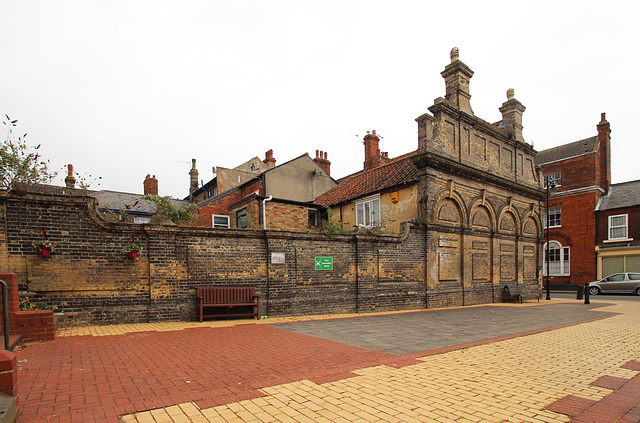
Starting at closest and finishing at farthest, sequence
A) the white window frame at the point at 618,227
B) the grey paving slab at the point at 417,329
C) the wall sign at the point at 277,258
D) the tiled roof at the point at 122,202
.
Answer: the grey paving slab at the point at 417,329, the wall sign at the point at 277,258, the tiled roof at the point at 122,202, the white window frame at the point at 618,227

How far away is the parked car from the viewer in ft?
73.0

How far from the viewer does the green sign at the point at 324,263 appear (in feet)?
38.3

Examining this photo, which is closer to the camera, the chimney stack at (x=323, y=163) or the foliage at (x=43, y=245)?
the foliage at (x=43, y=245)

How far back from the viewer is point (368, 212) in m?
17.8

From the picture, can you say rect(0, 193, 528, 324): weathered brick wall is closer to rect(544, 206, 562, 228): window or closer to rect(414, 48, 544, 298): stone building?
rect(414, 48, 544, 298): stone building

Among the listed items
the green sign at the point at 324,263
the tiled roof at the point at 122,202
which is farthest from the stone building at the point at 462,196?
the tiled roof at the point at 122,202

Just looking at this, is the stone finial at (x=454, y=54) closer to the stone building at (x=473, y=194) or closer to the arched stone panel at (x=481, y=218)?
the stone building at (x=473, y=194)

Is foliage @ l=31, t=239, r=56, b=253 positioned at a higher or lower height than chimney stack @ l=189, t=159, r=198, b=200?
lower

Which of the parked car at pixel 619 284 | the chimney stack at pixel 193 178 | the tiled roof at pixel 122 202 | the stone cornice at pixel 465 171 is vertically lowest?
the parked car at pixel 619 284

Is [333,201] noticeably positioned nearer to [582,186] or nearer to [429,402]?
[429,402]

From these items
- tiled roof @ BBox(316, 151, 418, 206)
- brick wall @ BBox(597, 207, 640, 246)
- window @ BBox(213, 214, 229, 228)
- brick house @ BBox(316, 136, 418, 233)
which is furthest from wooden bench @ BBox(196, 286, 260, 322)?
brick wall @ BBox(597, 207, 640, 246)

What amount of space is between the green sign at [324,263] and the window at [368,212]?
5.60m

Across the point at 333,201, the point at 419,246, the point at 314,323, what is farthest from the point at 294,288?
the point at 333,201

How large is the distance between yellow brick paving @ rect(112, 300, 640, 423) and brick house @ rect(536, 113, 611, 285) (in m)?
26.6
